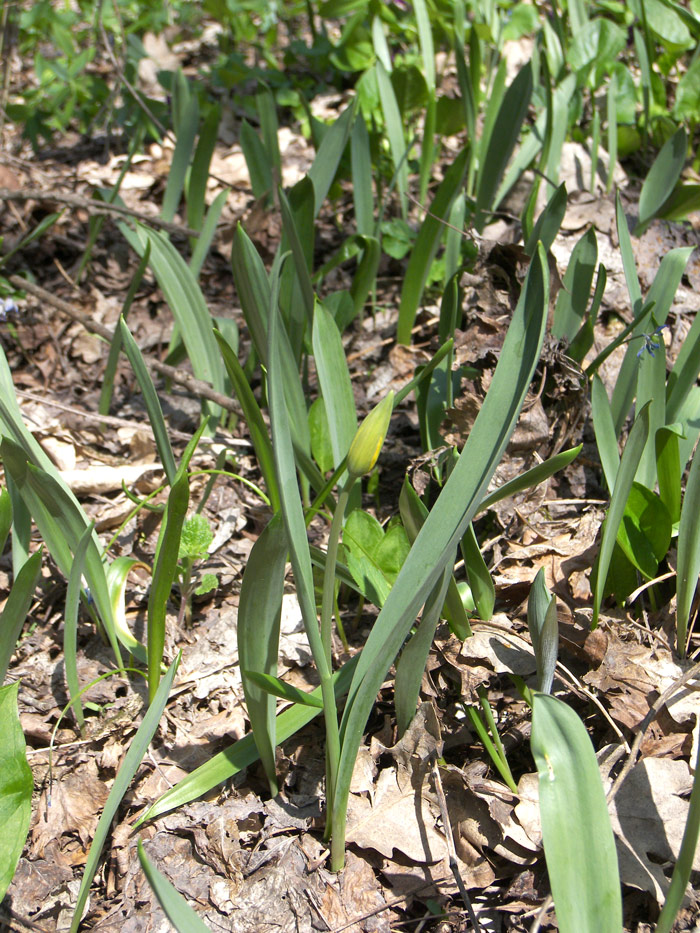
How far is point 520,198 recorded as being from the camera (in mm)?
2467

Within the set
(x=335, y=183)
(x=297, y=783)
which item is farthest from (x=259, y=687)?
(x=335, y=183)

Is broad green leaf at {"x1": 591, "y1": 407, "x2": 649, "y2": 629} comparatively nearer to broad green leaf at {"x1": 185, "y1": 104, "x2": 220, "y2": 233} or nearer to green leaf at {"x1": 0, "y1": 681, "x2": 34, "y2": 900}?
green leaf at {"x1": 0, "y1": 681, "x2": 34, "y2": 900}

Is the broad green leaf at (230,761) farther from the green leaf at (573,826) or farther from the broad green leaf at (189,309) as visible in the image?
the broad green leaf at (189,309)

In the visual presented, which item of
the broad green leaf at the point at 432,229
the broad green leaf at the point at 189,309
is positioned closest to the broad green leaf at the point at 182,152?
the broad green leaf at the point at 189,309

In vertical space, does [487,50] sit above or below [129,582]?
above

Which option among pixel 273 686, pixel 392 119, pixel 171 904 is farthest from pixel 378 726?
pixel 392 119

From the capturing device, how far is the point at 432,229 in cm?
189

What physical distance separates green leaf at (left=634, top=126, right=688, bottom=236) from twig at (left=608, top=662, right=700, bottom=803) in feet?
4.19

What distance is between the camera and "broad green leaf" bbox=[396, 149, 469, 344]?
6.18ft

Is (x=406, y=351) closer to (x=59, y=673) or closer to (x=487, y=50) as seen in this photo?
(x=59, y=673)

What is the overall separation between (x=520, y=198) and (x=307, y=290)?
1244 mm

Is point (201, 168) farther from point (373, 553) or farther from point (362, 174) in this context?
point (373, 553)

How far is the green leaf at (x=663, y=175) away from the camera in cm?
182

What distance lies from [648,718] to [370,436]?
0.69m
